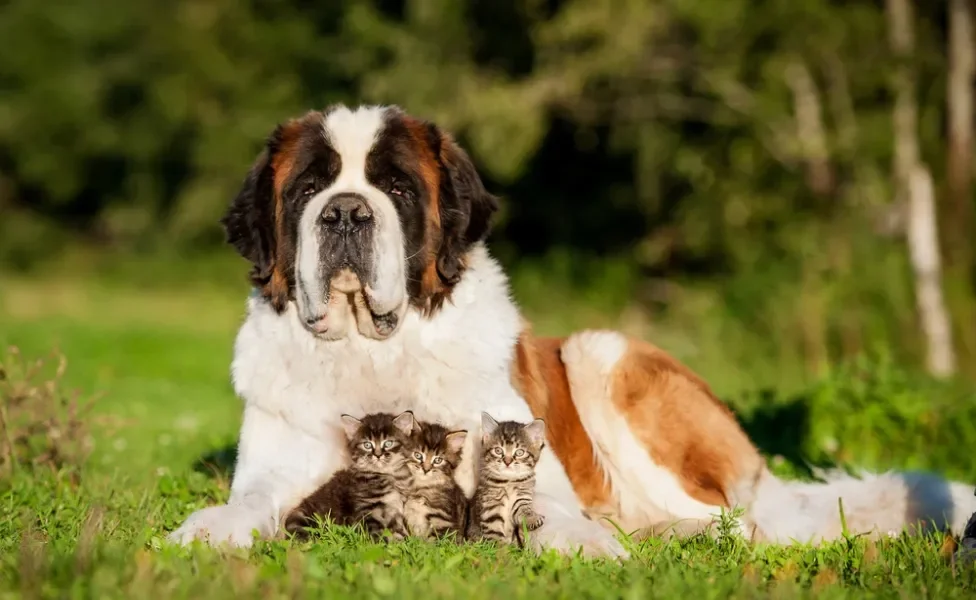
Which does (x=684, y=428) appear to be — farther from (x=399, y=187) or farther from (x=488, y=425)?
(x=399, y=187)

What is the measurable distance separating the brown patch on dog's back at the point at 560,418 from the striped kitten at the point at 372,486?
0.64 metres

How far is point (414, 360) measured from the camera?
4.33m

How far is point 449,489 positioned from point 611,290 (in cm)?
1110

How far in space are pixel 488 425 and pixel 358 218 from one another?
2.82ft

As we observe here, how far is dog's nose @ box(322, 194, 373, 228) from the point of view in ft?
13.6

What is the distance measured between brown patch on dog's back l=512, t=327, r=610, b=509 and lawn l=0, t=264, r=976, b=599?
723 mm

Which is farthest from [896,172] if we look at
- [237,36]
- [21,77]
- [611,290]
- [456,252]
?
[21,77]

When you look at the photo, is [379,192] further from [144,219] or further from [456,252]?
[144,219]

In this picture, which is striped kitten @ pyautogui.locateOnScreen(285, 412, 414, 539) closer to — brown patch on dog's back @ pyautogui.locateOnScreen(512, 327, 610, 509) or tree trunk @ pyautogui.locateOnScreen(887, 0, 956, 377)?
brown patch on dog's back @ pyautogui.locateOnScreen(512, 327, 610, 509)

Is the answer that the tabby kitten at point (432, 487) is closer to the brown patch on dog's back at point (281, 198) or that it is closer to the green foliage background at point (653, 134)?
the brown patch on dog's back at point (281, 198)

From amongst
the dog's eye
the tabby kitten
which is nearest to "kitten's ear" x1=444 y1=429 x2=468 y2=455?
the tabby kitten

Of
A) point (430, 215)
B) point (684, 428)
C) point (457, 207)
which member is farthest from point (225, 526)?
point (684, 428)

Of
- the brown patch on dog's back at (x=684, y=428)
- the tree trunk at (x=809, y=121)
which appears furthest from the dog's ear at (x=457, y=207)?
the tree trunk at (x=809, y=121)

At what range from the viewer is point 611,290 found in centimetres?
1505
